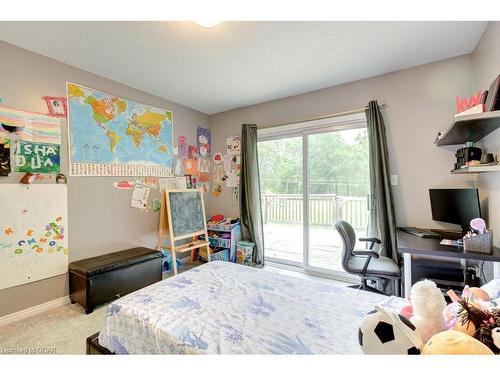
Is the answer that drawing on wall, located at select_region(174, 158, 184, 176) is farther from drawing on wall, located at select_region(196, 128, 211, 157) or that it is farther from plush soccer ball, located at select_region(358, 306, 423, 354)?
plush soccer ball, located at select_region(358, 306, 423, 354)

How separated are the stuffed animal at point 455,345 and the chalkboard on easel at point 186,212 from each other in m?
2.80

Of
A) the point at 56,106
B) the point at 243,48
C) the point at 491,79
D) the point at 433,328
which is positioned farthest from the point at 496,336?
the point at 56,106

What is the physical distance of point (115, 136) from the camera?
2.71m

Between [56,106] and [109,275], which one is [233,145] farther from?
[109,275]

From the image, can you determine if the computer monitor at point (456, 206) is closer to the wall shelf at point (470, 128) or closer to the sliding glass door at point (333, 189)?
the wall shelf at point (470, 128)

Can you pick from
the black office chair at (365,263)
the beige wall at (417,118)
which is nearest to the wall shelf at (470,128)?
the beige wall at (417,118)

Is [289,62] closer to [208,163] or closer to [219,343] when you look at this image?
[208,163]

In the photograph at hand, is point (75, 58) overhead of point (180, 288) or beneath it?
overhead

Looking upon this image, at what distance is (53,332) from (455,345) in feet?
8.62

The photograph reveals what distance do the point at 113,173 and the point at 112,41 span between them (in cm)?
139

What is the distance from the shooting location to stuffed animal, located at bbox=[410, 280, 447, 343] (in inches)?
34.3

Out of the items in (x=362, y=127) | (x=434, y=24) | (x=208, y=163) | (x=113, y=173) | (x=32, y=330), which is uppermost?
(x=434, y=24)

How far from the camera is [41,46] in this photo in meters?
2.04
